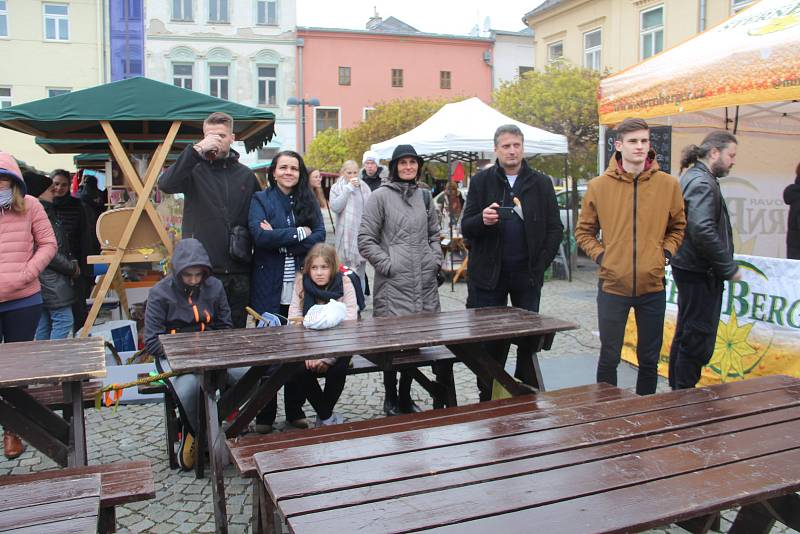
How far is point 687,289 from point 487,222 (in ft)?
4.43

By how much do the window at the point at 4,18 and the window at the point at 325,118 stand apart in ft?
46.0

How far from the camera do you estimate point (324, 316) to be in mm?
3646

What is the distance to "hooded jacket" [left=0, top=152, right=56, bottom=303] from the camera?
4066 millimetres

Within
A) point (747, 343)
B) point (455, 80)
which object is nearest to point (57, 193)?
point (747, 343)

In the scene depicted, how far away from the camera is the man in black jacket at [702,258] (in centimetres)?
410

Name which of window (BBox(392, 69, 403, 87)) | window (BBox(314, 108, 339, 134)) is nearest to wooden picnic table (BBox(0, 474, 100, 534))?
window (BBox(314, 108, 339, 134))

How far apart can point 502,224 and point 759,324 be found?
7.01 feet

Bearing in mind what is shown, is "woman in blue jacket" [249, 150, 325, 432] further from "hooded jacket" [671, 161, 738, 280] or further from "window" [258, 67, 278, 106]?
"window" [258, 67, 278, 106]

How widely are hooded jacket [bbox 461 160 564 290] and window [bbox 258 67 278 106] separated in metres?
31.9

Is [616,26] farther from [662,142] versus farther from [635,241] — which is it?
[635,241]

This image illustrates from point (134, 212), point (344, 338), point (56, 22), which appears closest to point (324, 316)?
point (344, 338)

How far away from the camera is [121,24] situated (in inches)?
1196

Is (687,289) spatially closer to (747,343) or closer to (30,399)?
(747,343)

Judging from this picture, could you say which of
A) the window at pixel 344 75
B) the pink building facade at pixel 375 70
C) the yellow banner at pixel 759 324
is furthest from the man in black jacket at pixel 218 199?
the window at pixel 344 75
